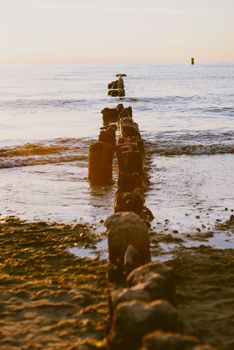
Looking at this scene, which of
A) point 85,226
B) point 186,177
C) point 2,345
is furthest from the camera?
point 186,177

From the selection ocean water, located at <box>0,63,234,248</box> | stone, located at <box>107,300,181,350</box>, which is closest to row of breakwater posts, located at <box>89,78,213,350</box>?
stone, located at <box>107,300,181,350</box>

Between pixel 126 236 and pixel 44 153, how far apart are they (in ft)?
52.1

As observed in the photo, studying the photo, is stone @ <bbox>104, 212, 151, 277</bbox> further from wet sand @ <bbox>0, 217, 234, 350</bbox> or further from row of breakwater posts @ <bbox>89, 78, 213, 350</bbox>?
wet sand @ <bbox>0, 217, 234, 350</bbox>

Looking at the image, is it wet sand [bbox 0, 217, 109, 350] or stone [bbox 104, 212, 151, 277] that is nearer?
wet sand [bbox 0, 217, 109, 350]

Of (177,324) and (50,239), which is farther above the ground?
(177,324)

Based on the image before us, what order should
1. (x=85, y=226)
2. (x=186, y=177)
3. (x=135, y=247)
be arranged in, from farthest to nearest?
(x=186, y=177)
(x=85, y=226)
(x=135, y=247)

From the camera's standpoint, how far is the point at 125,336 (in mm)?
4602

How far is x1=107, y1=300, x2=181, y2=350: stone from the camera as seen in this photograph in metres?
4.44

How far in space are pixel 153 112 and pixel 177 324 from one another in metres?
44.9

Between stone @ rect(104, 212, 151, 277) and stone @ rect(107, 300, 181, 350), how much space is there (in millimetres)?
2614

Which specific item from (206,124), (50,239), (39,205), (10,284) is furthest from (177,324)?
(206,124)

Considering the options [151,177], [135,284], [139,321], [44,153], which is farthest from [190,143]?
[139,321]

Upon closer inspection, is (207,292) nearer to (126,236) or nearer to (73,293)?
(126,236)

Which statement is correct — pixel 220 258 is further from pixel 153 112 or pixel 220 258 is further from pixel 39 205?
pixel 153 112
